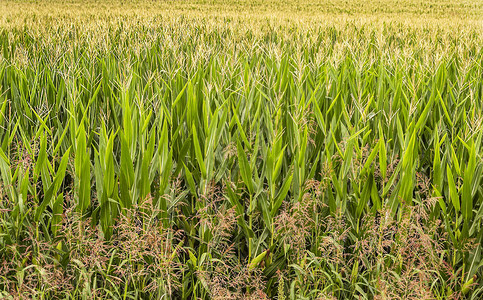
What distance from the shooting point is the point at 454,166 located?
158cm

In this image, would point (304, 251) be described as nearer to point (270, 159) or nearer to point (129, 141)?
point (270, 159)

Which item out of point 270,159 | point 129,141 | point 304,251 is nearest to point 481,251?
point 304,251

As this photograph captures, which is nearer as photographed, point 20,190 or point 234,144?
point 20,190

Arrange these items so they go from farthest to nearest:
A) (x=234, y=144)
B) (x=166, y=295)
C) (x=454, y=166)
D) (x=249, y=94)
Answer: (x=249, y=94), (x=234, y=144), (x=454, y=166), (x=166, y=295)

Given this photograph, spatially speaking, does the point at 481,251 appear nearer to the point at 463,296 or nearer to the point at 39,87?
the point at 463,296

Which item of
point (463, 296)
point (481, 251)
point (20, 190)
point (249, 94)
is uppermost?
point (249, 94)

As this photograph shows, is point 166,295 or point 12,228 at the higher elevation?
point 12,228

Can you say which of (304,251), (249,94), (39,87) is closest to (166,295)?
(304,251)

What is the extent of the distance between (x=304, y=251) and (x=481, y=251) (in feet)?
2.13

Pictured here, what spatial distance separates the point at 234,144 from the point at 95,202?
2.15 feet

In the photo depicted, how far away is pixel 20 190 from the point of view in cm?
137

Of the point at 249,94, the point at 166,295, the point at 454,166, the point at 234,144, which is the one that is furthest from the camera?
the point at 249,94

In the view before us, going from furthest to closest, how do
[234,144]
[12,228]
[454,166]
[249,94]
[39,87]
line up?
[39,87] → [249,94] → [234,144] → [454,166] → [12,228]

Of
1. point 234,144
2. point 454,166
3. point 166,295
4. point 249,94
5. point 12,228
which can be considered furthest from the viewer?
point 249,94
